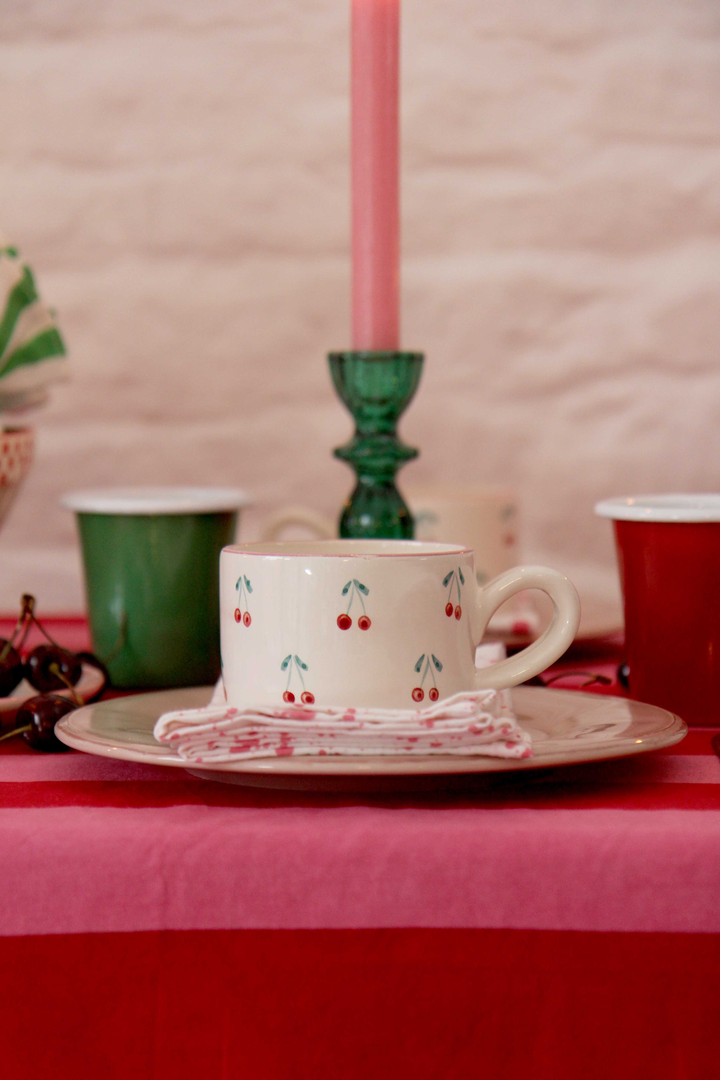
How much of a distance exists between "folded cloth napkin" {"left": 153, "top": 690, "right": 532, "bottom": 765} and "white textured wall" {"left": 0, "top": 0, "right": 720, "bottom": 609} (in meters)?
0.63

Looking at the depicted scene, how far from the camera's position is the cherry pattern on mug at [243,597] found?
16.6 inches

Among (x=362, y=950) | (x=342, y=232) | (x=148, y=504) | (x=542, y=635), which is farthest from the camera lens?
(x=342, y=232)

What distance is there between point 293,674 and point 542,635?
113 mm

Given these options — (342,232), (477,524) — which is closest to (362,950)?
(477,524)

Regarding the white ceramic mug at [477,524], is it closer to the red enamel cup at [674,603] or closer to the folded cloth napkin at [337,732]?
the red enamel cup at [674,603]

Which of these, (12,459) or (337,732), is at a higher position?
(12,459)

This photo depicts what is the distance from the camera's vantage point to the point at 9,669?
52cm

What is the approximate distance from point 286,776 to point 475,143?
74 cm

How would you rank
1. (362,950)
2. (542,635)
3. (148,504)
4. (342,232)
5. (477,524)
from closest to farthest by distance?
(362,950), (542,635), (148,504), (477,524), (342,232)

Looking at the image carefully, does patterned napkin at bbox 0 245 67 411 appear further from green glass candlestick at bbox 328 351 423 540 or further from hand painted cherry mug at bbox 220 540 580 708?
hand painted cherry mug at bbox 220 540 580 708

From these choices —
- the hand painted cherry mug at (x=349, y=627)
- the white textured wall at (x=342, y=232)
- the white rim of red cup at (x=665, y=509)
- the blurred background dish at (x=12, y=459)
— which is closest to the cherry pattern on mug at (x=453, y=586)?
the hand painted cherry mug at (x=349, y=627)

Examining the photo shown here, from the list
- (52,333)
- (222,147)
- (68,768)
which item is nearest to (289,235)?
(222,147)

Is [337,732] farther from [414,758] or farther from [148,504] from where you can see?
[148,504]

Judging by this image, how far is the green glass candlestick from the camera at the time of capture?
24.1 inches
